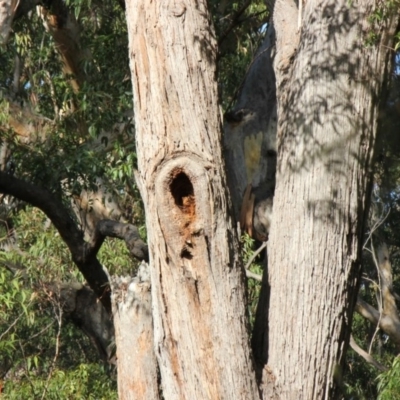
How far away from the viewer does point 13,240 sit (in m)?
9.09

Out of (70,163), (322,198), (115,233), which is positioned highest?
(70,163)

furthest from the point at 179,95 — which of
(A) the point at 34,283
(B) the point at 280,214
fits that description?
(A) the point at 34,283

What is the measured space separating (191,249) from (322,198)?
0.55 m

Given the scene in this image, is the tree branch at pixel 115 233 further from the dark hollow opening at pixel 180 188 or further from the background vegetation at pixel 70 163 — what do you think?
the dark hollow opening at pixel 180 188

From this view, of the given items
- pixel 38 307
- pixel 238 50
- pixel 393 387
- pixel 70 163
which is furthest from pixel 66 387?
pixel 238 50

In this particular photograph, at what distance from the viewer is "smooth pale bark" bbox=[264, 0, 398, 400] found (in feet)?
10.5

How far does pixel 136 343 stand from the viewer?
394 cm

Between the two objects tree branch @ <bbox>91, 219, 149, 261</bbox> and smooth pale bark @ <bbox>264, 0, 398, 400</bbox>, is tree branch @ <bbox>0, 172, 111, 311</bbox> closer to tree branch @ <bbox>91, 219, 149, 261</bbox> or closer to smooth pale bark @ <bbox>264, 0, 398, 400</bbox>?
tree branch @ <bbox>91, 219, 149, 261</bbox>

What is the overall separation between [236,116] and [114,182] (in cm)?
343

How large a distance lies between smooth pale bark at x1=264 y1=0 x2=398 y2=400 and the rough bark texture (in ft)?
2.56

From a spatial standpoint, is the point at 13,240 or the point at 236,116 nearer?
the point at 236,116

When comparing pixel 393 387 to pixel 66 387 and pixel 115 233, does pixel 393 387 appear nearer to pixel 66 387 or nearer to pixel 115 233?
pixel 115 233

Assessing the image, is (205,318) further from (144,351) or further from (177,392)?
(144,351)

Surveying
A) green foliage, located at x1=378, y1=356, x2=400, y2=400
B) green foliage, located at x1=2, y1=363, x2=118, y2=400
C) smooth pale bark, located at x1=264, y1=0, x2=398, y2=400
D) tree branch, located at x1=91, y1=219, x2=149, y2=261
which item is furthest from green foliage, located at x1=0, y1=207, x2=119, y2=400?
smooth pale bark, located at x1=264, y1=0, x2=398, y2=400
